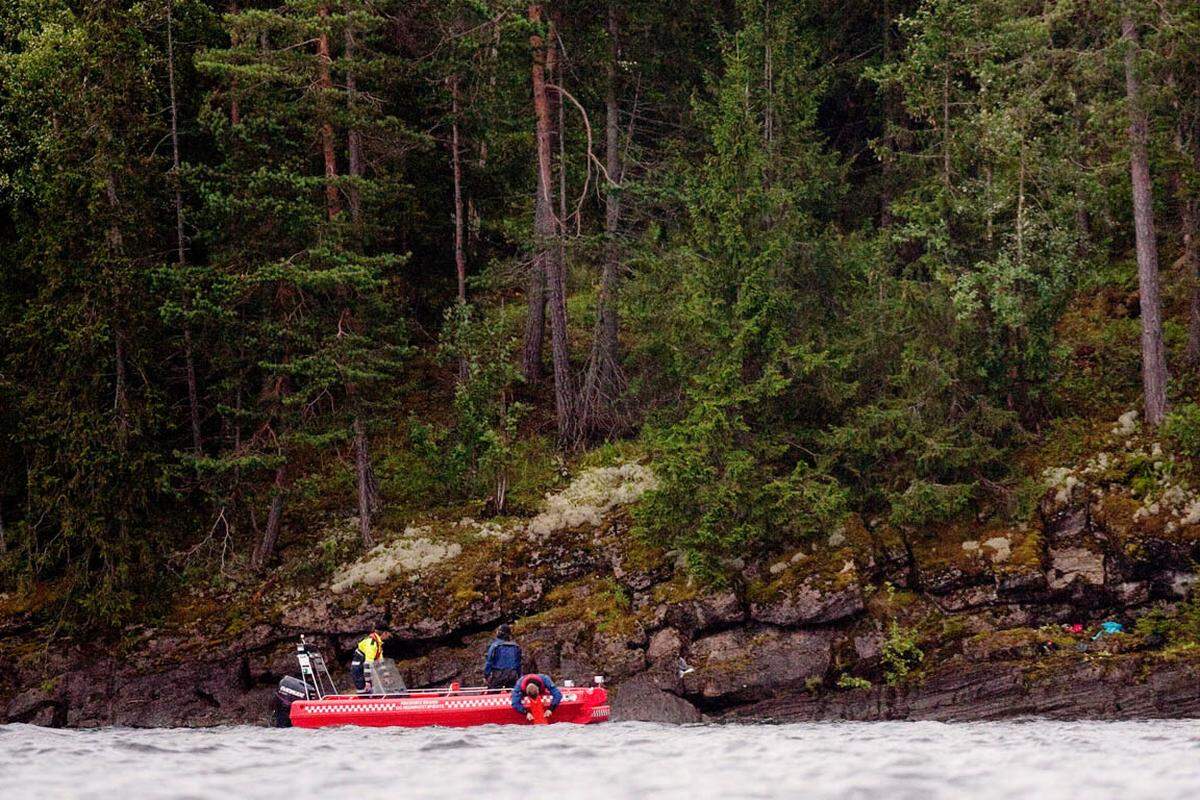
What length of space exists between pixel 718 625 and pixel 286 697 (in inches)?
345

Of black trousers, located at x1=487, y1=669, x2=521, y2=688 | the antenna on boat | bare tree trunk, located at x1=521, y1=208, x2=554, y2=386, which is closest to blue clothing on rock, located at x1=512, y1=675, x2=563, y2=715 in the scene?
black trousers, located at x1=487, y1=669, x2=521, y2=688

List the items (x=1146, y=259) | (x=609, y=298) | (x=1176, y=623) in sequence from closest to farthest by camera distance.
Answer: (x=1176, y=623)
(x=1146, y=259)
(x=609, y=298)

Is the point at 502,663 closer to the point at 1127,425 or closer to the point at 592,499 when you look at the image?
the point at 592,499

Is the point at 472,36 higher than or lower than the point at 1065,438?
higher

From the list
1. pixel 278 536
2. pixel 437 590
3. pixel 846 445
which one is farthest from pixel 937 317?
pixel 278 536

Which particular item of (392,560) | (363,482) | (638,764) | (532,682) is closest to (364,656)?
(392,560)

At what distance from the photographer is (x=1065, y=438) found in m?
27.7

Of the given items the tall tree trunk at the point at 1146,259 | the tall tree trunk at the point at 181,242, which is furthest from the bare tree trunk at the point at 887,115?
the tall tree trunk at the point at 181,242

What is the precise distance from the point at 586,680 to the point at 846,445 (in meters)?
7.53

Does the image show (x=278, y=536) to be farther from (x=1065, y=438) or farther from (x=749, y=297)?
(x=1065, y=438)

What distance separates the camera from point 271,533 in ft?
101

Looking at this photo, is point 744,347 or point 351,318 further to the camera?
point 351,318

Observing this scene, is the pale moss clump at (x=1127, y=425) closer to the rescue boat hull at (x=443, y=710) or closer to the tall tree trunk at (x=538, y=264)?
the rescue boat hull at (x=443, y=710)

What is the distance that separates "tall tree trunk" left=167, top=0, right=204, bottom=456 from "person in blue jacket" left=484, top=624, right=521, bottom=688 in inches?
412
